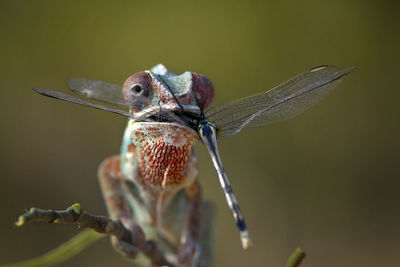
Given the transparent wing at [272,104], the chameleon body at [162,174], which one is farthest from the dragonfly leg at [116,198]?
the transparent wing at [272,104]

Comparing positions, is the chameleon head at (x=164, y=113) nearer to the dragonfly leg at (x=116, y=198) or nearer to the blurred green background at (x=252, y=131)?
the dragonfly leg at (x=116, y=198)

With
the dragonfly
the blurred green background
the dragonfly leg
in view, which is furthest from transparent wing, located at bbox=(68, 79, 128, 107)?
the blurred green background

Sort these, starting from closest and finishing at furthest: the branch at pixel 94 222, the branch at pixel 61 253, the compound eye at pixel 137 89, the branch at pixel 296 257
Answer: the branch at pixel 94 222 < the branch at pixel 296 257 < the compound eye at pixel 137 89 < the branch at pixel 61 253

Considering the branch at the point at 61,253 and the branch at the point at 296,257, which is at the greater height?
the branch at the point at 296,257

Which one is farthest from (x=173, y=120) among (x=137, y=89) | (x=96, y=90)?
(x=96, y=90)

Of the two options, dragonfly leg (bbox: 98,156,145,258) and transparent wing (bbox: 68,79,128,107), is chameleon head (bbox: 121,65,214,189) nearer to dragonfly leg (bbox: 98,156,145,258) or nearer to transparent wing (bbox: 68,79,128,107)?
transparent wing (bbox: 68,79,128,107)

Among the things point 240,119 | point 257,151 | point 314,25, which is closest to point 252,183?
point 257,151

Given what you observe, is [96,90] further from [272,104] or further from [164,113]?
[272,104]
